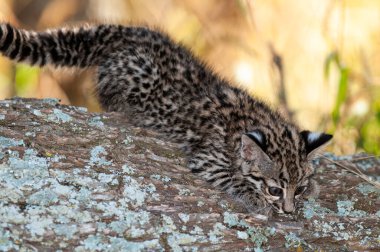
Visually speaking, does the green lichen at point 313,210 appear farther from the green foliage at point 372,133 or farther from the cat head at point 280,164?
the green foliage at point 372,133

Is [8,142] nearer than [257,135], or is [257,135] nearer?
[8,142]

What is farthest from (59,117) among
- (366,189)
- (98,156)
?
(366,189)

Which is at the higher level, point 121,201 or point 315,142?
point 315,142

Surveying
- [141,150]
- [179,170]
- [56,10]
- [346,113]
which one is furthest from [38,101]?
[56,10]

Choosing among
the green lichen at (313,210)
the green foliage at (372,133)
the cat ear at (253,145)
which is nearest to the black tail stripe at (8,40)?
the cat ear at (253,145)

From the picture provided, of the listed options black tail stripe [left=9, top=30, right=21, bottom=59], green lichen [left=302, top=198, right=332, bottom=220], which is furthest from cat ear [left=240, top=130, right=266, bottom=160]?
black tail stripe [left=9, top=30, right=21, bottom=59]

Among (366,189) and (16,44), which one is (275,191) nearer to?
(366,189)

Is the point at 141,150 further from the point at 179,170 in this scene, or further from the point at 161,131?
the point at 161,131

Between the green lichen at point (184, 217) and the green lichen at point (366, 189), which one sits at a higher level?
the green lichen at point (366, 189)
